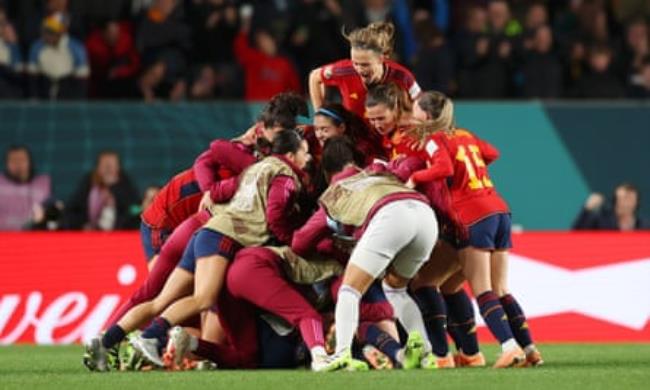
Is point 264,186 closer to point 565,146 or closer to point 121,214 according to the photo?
point 121,214

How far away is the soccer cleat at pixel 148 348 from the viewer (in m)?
12.7

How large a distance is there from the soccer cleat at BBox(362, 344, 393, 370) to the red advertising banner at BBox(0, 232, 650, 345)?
4.70 metres

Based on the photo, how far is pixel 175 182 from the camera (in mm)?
14625

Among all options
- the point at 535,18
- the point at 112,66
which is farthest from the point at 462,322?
the point at 535,18

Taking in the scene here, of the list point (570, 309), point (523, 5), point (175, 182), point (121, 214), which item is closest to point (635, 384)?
point (175, 182)

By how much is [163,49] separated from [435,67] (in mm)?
2781

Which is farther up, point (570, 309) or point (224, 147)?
point (224, 147)

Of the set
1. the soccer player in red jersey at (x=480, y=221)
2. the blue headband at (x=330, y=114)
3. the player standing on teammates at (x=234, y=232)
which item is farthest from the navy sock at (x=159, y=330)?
the soccer player in red jersey at (x=480, y=221)

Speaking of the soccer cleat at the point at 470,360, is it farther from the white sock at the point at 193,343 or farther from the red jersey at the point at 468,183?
the white sock at the point at 193,343

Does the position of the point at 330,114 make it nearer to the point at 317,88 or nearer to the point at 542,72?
the point at 317,88

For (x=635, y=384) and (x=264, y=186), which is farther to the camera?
(x=264, y=186)

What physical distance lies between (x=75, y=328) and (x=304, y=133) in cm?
432

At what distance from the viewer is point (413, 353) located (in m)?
12.5

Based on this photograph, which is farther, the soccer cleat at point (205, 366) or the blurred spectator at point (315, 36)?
the blurred spectator at point (315, 36)
